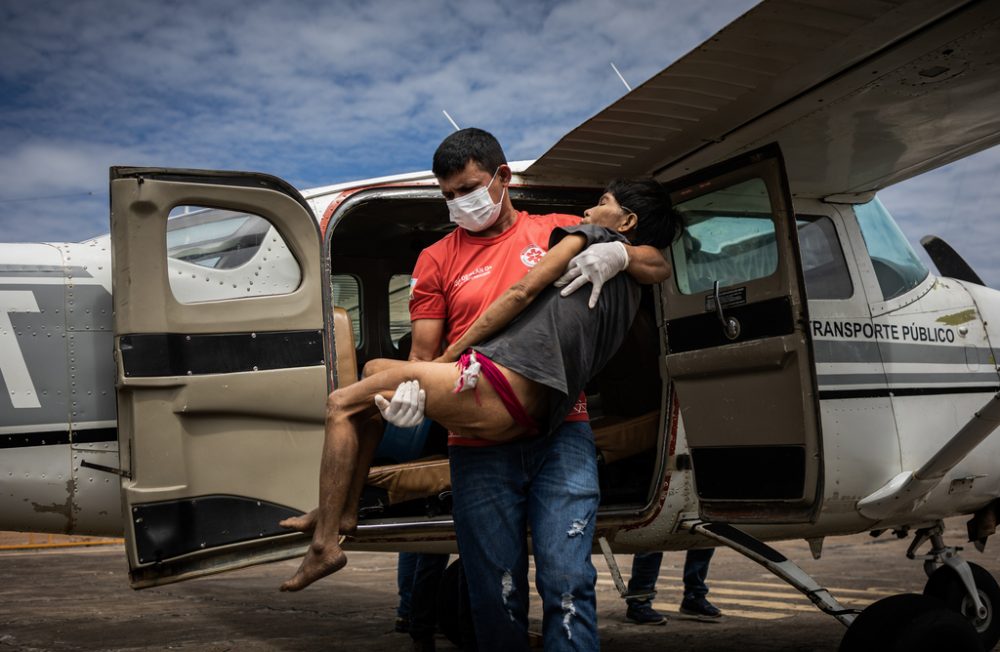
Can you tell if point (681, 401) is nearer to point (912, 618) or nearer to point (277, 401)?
point (912, 618)

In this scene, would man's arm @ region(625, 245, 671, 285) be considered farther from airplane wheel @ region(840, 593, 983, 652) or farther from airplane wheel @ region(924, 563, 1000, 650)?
airplane wheel @ region(924, 563, 1000, 650)

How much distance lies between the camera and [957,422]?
205 inches

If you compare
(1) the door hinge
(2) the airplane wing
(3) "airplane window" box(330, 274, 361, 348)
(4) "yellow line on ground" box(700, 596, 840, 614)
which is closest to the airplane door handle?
(2) the airplane wing

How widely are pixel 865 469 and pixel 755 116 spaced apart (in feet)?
6.58

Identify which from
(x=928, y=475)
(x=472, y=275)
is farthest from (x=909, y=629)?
(x=472, y=275)

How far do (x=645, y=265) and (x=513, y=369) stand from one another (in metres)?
0.60

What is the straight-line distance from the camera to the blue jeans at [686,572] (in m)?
7.02

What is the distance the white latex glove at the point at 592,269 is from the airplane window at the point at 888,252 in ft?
10.0

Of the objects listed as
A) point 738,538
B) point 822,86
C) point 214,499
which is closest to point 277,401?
point 214,499

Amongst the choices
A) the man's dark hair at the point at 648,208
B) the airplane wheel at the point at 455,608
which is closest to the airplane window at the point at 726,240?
the man's dark hair at the point at 648,208

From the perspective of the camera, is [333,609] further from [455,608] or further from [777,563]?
[777,563]

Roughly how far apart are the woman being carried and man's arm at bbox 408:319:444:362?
20 cm

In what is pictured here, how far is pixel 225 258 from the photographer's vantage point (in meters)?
4.27

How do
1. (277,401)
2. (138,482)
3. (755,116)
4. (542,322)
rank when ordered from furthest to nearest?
(755,116), (277,401), (138,482), (542,322)
